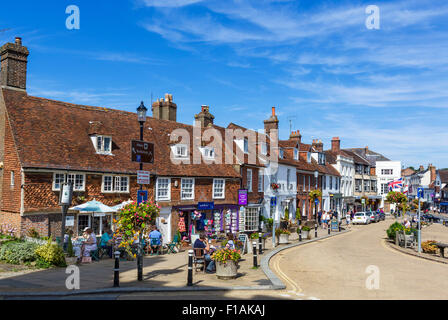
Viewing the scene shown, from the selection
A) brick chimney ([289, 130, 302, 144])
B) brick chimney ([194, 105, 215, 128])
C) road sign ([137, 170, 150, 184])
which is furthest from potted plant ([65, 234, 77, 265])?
brick chimney ([289, 130, 302, 144])

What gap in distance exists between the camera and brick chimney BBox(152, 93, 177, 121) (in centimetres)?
3111

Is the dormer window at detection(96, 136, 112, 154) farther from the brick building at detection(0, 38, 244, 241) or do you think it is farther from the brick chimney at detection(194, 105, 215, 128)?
the brick chimney at detection(194, 105, 215, 128)

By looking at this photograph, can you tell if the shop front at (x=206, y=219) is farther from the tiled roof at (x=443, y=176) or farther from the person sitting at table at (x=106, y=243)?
the tiled roof at (x=443, y=176)

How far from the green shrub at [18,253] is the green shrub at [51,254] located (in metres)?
0.36

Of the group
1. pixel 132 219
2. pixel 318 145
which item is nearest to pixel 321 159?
pixel 318 145

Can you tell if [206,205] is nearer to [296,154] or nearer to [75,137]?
[75,137]

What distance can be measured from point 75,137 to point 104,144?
167cm

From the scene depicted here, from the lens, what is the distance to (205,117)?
1303 inches

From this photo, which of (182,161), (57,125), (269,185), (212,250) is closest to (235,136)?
(269,185)

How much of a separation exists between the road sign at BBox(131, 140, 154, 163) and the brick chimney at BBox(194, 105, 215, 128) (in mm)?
18804

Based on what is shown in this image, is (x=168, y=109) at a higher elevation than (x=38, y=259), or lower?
higher

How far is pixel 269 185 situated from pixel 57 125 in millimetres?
19663
